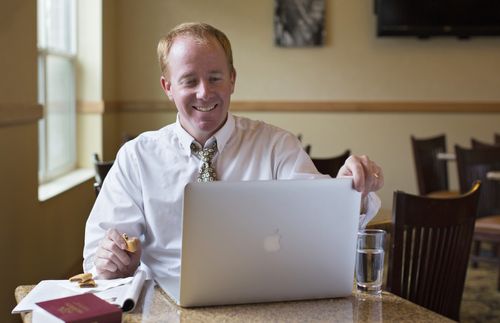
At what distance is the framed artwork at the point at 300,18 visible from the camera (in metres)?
6.01

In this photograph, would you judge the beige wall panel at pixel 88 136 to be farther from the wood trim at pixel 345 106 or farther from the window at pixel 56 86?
the wood trim at pixel 345 106

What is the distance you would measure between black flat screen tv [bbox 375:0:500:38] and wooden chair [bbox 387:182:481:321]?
12.3 ft

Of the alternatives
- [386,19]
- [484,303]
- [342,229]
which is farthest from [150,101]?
[342,229]

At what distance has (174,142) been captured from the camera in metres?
2.07

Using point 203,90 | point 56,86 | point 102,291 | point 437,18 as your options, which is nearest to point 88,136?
point 56,86

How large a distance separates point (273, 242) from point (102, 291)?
0.39 meters

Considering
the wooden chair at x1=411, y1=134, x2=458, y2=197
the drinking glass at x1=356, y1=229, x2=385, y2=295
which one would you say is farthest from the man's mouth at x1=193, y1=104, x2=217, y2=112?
the wooden chair at x1=411, y1=134, x2=458, y2=197

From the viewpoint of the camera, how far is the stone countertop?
4.76 ft

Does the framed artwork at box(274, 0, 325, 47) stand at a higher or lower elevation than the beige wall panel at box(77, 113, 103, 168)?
higher

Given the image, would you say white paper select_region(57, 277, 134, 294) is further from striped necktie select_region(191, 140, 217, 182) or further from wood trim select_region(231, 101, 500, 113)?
wood trim select_region(231, 101, 500, 113)

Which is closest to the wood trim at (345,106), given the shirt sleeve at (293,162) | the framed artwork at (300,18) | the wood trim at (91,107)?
the framed artwork at (300,18)

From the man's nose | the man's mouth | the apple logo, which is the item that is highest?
the man's nose

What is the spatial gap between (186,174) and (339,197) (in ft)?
2.06

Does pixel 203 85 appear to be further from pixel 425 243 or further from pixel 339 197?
pixel 425 243
